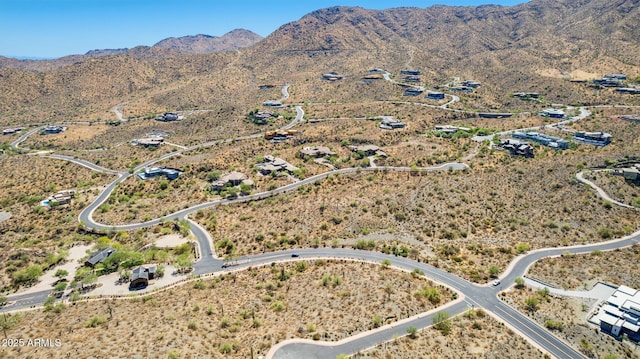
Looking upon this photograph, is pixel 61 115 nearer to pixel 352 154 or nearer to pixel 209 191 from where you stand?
pixel 209 191

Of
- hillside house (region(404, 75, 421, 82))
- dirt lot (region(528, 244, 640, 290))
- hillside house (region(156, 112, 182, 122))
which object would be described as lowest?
dirt lot (region(528, 244, 640, 290))

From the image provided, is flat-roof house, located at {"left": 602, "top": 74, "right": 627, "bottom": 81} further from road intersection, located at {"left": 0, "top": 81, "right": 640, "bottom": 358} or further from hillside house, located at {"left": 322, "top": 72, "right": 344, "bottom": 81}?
hillside house, located at {"left": 322, "top": 72, "right": 344, "bottom": 81}

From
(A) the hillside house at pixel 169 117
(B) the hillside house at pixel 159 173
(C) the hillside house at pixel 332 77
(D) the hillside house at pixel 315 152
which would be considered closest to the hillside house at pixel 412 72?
(C) the hillside house at pixel 332 77

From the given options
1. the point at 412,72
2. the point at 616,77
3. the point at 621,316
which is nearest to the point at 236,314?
the point at 621,316

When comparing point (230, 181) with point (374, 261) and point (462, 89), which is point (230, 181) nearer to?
point (374, 261)

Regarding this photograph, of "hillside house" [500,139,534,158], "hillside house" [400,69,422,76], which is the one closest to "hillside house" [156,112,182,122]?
"hillside house" [400,69,422,76]

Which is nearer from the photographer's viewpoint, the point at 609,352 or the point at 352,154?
the point at 609,352

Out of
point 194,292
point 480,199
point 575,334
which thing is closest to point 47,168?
point 194,292
